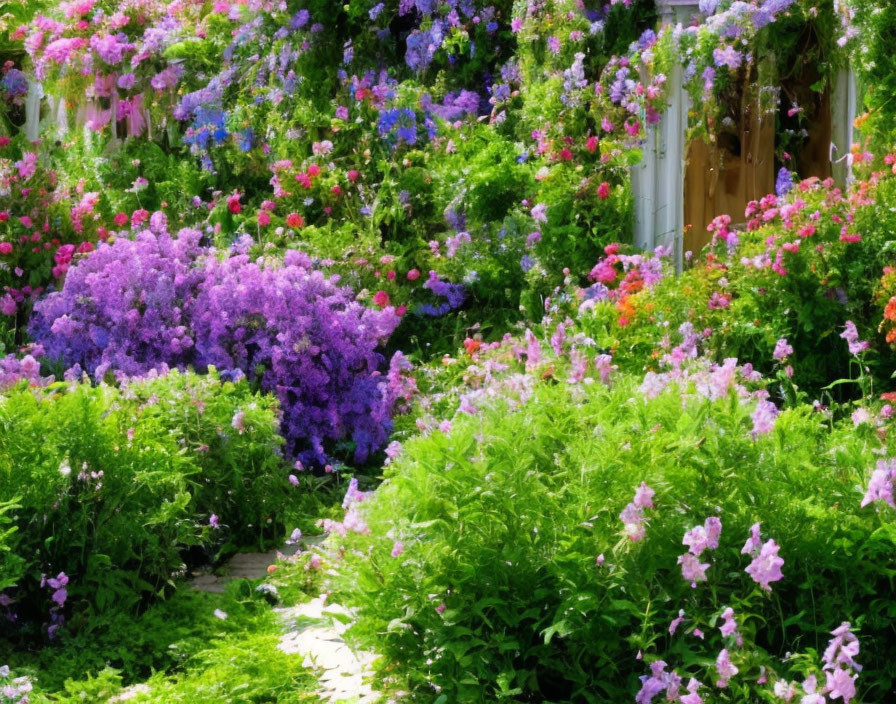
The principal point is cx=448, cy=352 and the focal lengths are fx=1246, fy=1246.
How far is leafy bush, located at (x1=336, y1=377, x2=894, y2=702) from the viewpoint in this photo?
335 centimetres

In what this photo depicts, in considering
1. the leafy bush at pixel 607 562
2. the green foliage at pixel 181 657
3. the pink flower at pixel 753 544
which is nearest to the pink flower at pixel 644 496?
the leafy bush at pixel 607 562

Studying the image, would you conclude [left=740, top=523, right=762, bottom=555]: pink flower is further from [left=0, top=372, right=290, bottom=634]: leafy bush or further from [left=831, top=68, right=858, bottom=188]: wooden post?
[left=831, top=68, right=858, bottom=188]: wooden post

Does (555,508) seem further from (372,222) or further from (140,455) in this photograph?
(372,222)

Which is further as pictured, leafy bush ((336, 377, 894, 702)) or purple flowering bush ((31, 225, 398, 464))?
purple flowering bush ((31, 225, 398, 464))

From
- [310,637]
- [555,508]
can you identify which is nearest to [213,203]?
[310,637]

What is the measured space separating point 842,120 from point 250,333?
3377 millimetres

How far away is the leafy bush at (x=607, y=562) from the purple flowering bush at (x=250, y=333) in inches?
111

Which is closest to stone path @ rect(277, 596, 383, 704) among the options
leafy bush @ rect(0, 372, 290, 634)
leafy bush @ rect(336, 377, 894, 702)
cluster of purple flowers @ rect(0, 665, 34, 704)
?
leafy bush @ rect(336, 377, 894, 702)

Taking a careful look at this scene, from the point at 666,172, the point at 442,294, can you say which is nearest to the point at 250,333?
the point at 442,294

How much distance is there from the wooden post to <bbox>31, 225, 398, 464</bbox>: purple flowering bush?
251 centimetres

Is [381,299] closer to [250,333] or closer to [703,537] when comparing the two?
[250,333]

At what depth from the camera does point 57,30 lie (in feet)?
33.4

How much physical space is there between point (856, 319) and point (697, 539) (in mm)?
2903

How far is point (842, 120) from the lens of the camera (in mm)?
6715
